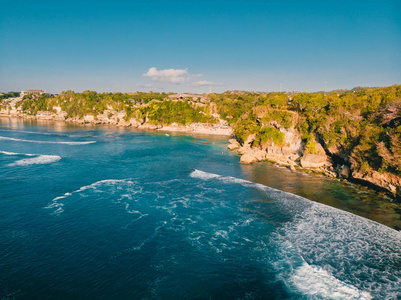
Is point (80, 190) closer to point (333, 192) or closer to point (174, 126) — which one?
point (333, 192)

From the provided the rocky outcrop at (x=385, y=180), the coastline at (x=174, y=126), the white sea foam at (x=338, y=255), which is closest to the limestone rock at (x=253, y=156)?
the rocky outcrop at (x=385, y=180)

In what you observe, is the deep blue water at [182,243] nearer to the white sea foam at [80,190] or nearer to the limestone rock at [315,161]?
the white sea foam at [80,190]

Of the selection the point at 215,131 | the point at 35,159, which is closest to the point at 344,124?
the point at 35,159

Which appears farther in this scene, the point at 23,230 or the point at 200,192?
the point at 200,192

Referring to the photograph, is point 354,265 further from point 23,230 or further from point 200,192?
point 23,230

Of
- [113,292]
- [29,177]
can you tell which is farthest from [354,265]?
[29,177]

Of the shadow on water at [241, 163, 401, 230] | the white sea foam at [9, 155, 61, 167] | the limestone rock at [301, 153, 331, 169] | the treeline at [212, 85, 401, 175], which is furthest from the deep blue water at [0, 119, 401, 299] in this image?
the limestone rock at [301, 153, 331, 169]
